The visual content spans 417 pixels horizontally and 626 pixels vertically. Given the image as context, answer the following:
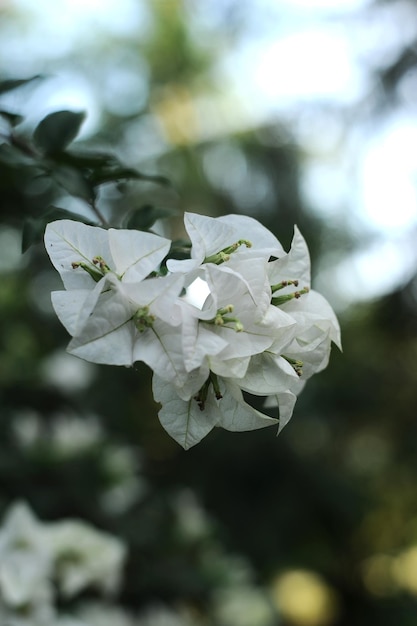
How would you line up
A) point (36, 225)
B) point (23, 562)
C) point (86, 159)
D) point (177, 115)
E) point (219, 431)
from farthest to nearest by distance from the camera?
point (177, 115), point (219, 431), point (23, 562), point (86, 159), point (36, 225)

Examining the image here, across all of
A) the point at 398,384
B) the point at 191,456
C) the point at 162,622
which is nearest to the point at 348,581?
the point at 398,384

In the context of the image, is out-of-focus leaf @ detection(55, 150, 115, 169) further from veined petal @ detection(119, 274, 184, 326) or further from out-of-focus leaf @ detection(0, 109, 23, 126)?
veined petal @ detection(119, 274, 184, 326)

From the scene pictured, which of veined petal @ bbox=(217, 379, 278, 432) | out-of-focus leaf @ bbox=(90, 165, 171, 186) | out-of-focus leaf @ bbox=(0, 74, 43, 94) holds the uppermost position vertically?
out-of-focus leaf @ bbox=(0, 74, 43, 94)

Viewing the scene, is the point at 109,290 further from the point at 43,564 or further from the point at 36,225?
the point at 43,564

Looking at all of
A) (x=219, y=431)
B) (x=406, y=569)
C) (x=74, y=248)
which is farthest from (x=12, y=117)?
(x=406, y=569)

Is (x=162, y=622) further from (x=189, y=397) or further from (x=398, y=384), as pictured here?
(x=398, y=384)

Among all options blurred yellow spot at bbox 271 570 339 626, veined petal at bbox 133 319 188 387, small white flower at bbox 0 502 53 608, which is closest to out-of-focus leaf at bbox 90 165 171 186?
veined petal at bbox 133 319 188 387

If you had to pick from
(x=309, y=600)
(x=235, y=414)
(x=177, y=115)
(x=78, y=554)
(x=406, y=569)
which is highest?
(x=235, y=414)
